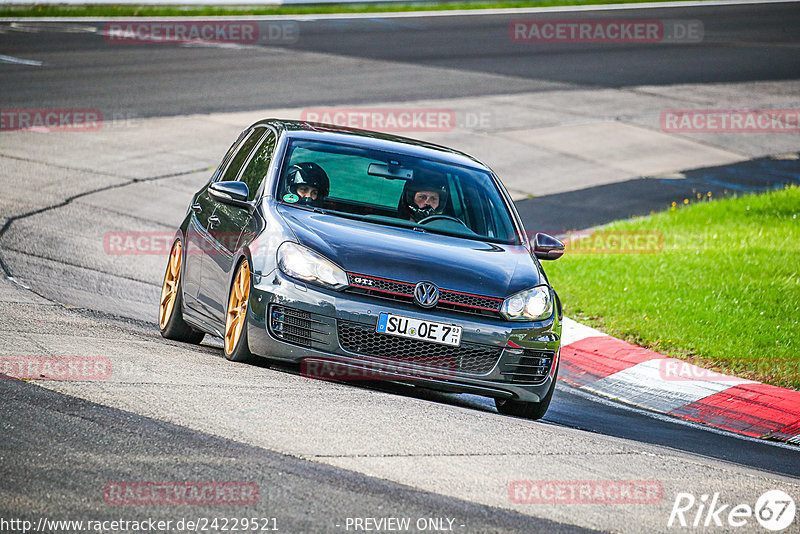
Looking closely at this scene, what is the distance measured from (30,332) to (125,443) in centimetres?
243

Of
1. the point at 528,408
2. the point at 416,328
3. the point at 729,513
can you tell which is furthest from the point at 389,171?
the point at 729,513

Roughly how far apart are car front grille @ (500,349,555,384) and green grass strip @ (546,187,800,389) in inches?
105

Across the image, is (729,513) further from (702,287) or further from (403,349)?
(702,287)

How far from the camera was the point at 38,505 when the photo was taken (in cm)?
441

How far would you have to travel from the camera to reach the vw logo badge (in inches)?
273

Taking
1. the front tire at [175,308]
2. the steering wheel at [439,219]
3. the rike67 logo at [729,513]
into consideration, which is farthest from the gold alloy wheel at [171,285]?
the rike67 logo at [729,513]

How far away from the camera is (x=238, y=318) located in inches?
289

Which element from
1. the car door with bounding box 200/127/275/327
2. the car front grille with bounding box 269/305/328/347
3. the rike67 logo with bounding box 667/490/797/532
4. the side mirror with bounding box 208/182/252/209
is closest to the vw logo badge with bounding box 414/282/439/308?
the car front grille with bounding box 269/305/328/347

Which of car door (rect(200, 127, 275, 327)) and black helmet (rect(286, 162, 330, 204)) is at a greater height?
black helmet (rect(286, 162, 330, 204))

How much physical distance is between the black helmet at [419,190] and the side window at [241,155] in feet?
4.52

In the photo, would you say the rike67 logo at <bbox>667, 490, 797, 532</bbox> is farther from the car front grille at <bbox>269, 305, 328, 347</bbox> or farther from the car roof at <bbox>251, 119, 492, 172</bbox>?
the car roof at <bbox>251, 119, 492, 172</bbox>

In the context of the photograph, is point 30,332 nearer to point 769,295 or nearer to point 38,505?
point 38,505

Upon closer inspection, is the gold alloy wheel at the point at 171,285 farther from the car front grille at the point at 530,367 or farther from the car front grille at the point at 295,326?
the car front grille at the point at 530,367

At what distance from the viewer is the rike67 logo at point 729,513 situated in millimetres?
5129
